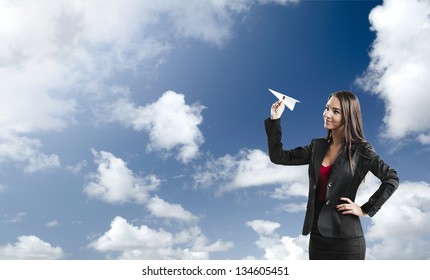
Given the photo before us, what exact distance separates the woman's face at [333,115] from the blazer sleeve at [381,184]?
1.62 ft

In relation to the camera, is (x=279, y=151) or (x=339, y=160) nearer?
(x=339, y=160)

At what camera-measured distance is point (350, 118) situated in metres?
4.80

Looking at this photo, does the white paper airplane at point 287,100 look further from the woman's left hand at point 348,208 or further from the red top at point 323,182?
the woman's left hand at point 348,208

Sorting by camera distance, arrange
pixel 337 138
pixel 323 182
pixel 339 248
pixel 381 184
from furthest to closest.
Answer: pixel 337 138
pixel 323 182
pixel 381 184
pixel 339 248

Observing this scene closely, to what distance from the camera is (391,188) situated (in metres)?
4.60

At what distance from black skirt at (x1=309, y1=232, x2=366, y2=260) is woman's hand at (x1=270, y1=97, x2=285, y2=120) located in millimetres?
1486

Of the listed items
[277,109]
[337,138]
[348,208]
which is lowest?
[348,208]

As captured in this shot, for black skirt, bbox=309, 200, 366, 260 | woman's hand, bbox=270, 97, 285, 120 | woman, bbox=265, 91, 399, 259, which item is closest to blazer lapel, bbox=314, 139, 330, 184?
woman, bbox=265, 91, 399, 259

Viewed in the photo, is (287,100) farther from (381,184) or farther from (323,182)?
(381,184)

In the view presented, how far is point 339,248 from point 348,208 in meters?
0.46

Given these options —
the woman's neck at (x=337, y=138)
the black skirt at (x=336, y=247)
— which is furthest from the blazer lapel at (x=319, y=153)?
the black skirt at (x=336, y=247)

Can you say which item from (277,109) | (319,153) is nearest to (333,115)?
(319,153)
